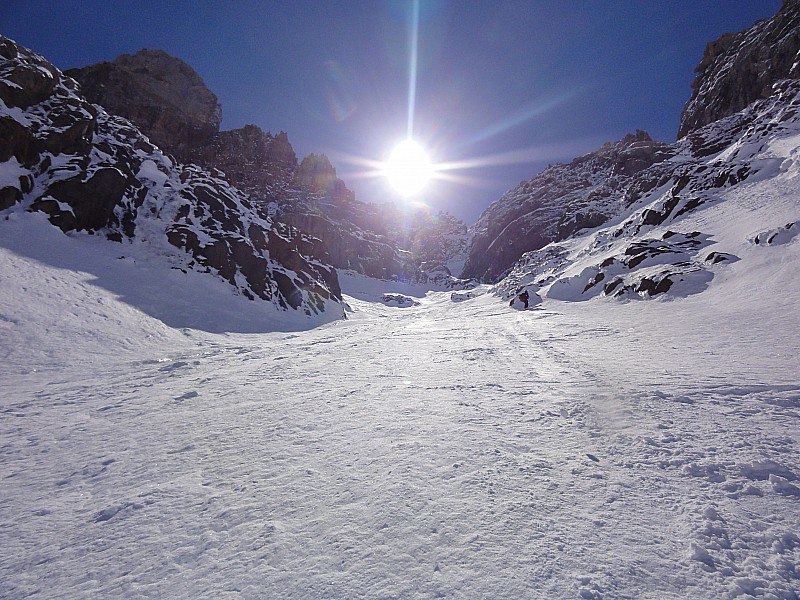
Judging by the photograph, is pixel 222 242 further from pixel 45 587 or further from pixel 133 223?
pixel 45 587

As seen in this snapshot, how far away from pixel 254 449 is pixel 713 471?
14.5 ft

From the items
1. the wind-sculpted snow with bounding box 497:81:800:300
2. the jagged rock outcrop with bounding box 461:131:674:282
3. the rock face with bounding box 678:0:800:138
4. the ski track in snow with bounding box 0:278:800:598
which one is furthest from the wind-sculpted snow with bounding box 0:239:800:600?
the rock face with bounding box 678:0:800:138

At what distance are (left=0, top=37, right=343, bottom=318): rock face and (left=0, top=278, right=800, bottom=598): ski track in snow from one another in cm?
1390

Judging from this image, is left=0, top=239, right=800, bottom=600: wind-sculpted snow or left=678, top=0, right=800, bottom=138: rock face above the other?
left=678, top=0, right=800, bottom=138: rock face

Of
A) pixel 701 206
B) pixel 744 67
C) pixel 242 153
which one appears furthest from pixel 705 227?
pixel 242 153

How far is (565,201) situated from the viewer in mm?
87938

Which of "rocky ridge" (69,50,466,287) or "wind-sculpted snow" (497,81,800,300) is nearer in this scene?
"wind-sculpted snow" (497,81,800,300)

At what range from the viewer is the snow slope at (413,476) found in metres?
2.22

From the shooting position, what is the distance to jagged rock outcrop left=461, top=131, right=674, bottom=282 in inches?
2405

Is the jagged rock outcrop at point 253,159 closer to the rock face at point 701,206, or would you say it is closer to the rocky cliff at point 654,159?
the rocky cliff at point 654,159

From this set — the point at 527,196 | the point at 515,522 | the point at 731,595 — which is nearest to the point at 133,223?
the point at 515,522

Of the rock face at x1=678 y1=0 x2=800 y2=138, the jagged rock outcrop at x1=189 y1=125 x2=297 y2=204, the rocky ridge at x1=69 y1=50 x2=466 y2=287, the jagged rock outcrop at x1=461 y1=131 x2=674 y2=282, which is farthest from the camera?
the jagged rock outcrop at x1=189 y1=125 x2=297 y2=204

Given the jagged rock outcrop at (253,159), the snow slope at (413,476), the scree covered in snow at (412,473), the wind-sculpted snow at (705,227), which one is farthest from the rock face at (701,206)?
the jagged rock outcrop at (253,159)

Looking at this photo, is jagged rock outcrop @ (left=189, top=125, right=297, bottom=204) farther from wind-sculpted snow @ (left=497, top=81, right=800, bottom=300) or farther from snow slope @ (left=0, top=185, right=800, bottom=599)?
snow slope @ (left=0, top=185, right=800, bottom=599)
